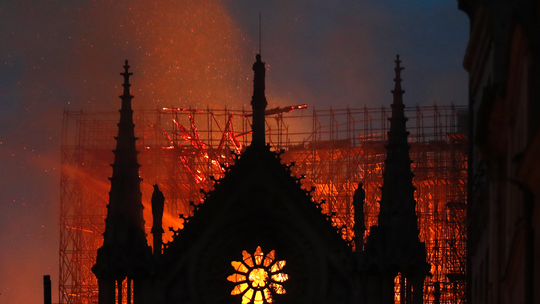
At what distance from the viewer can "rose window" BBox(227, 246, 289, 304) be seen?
2527 centimetres

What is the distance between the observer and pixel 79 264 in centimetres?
4894

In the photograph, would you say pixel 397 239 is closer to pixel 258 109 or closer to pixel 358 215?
pixel 358 215

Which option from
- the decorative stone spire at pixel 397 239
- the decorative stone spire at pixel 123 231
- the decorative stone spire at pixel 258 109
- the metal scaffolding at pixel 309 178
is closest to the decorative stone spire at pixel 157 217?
the decorative stone spire at pixel 123 231

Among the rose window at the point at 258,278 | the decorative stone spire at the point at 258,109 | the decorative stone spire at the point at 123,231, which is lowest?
the rose window at the point at 258,278

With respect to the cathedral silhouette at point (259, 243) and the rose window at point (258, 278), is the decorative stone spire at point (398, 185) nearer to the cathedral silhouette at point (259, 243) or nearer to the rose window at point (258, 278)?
the cathedral silhouette at point (259, 243)

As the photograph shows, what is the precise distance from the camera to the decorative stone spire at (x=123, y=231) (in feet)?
78.0

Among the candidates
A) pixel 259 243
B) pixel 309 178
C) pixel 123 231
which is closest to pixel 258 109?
pixel 259 243

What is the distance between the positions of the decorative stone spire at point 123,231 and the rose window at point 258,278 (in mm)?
2623

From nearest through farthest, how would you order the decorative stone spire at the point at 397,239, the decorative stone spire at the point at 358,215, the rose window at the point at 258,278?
1. the decorative stone spire at the point at 397,239
2. the decorative stone spire at the point at 358,215
3. the rose window at the point at 258,278

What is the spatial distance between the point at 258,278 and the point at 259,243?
3.11 ft

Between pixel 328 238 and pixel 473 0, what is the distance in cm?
728

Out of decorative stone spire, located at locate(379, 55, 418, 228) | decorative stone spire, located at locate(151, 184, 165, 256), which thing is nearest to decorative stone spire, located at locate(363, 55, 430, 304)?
decorative stone spire, located at locate(379, 55, 418, 228)

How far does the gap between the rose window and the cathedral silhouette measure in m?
0.03

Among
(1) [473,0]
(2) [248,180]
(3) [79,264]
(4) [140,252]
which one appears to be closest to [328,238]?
(2) [248,180]
